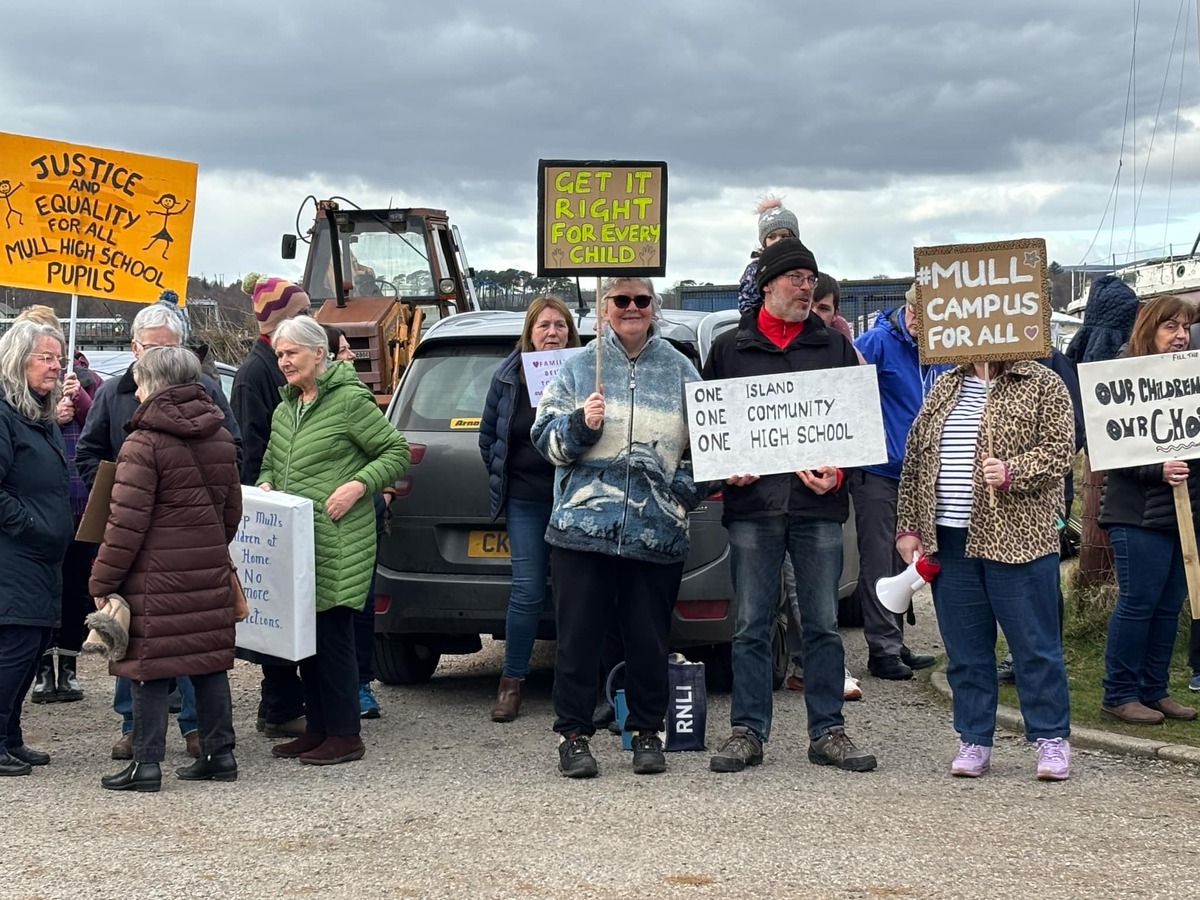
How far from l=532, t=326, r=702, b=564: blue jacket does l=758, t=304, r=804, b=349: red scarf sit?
0.37m

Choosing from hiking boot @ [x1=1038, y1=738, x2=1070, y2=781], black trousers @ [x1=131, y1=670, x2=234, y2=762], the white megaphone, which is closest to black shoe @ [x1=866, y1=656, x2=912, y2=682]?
Answer: the white megaphone

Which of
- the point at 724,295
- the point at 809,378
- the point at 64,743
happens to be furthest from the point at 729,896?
the point at 724,295

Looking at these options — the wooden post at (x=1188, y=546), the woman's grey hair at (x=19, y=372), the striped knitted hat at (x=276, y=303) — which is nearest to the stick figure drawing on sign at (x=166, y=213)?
the striped knitted hat at (x=276, y=303)

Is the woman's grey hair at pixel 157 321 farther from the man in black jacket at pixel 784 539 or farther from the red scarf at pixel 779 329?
the red scarf at pixel 779 329

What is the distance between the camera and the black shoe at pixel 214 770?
6398mm

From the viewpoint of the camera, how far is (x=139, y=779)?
6211mm

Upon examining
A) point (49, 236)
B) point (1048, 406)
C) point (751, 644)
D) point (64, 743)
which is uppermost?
point (49, 236)

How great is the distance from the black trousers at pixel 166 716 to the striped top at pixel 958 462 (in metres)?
3.04

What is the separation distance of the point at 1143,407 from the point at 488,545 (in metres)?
3.08

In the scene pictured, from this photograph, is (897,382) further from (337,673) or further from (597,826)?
(597,826)

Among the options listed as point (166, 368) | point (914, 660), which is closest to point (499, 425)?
point (166, 368)

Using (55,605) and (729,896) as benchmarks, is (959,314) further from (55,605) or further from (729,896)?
(55,605)

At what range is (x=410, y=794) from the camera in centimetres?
608

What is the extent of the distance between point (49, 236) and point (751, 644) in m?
5.15
